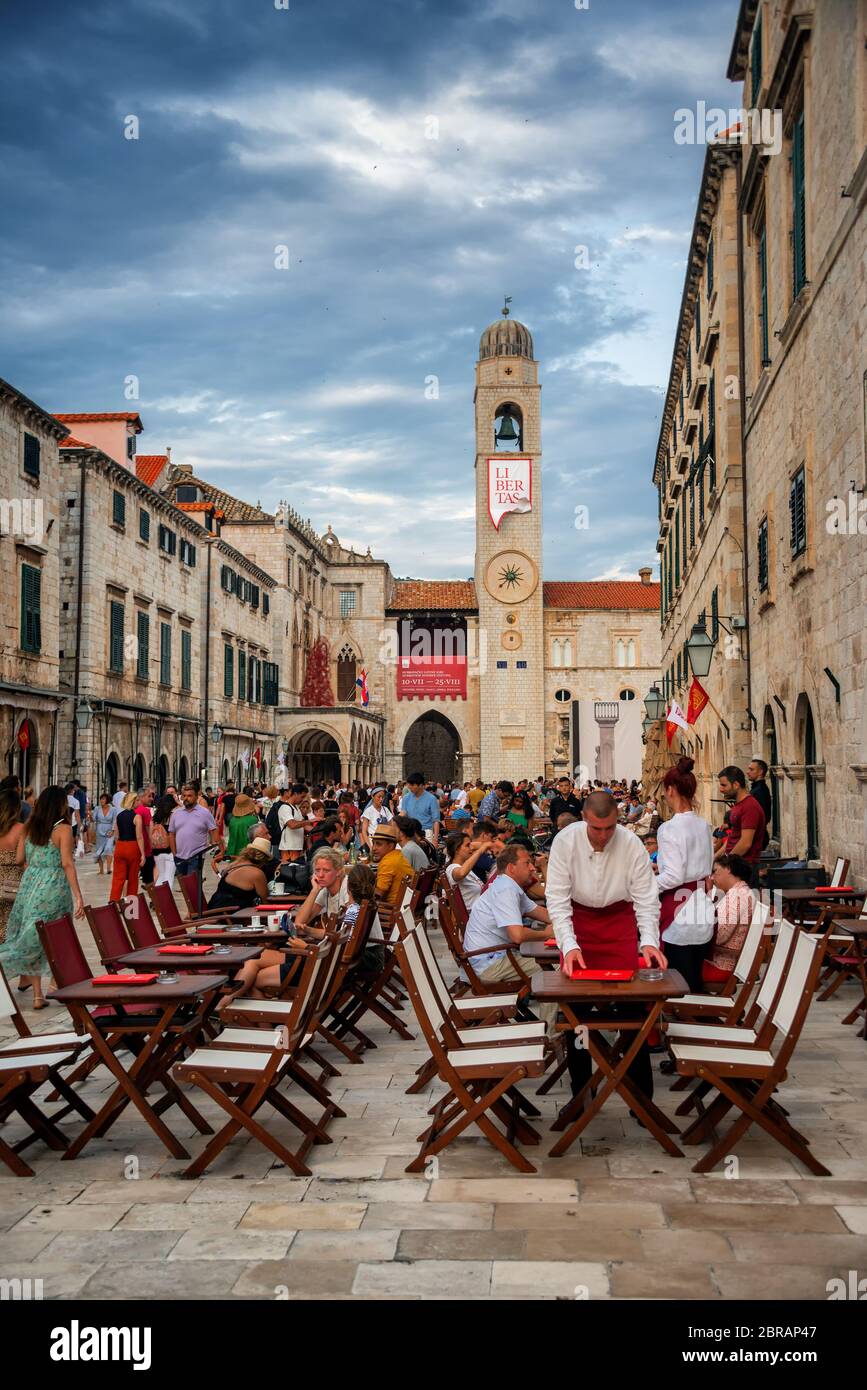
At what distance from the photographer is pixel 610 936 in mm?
5801

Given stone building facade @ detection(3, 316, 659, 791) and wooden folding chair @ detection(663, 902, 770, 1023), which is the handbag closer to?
wooden folding chair @ detection(663, 902, 770, 1023)

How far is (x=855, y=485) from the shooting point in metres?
9.98

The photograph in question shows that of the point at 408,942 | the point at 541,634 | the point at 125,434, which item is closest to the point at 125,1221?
the point at 408,942

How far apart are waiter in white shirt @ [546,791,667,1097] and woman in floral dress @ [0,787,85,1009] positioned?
4333 mm

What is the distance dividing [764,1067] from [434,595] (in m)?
56.9

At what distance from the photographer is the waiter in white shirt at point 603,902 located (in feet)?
18.8

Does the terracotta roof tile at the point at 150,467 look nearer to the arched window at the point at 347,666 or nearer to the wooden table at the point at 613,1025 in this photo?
the arched window at the point at 347,666

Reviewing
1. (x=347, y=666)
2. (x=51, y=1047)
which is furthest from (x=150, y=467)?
(x=51, y=1047)

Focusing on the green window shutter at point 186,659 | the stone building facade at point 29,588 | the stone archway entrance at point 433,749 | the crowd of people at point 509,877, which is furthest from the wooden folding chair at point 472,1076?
the stone archway entrance at point 433,749

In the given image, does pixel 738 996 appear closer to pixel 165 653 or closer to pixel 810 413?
pixel 810 413

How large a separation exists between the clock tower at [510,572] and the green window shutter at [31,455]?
117 feet
